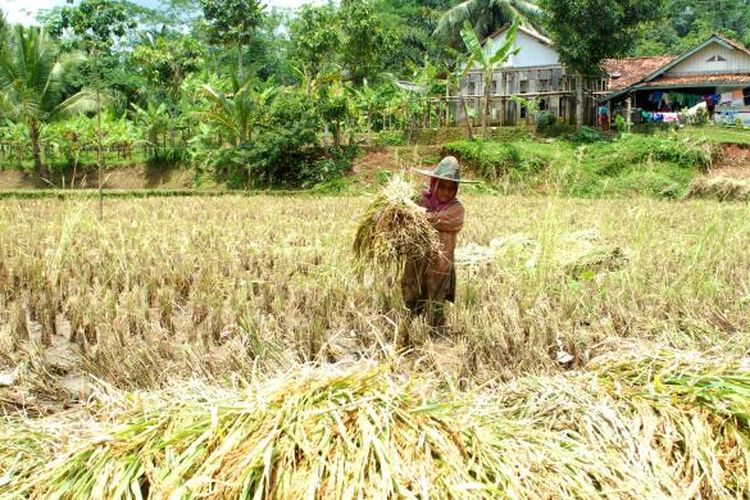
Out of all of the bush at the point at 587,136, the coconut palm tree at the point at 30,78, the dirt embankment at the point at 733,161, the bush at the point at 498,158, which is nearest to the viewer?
the dirt embankment at the point at 733,161

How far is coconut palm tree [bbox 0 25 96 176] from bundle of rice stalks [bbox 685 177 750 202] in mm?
16153

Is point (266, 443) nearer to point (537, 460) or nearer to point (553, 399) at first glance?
point (537, 460)

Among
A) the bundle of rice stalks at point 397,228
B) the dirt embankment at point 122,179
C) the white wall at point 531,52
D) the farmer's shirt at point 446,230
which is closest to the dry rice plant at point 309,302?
the farmer's shirt at point 446,230

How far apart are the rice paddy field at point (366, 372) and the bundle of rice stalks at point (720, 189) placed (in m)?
7.17

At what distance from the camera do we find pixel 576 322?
396 cm

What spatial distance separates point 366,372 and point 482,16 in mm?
26798

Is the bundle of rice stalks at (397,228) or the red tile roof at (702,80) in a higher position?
the red tile roof at (702,80)

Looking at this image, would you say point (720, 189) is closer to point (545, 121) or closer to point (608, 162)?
point (608, 162)

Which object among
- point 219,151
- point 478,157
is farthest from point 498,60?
point 219,151

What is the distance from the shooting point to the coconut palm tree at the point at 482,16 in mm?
26469

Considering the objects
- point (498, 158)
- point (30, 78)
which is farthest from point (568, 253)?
point (30, 78)

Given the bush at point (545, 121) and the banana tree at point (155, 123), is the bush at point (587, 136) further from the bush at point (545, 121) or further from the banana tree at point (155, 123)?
the banana tree at point (155, 123)

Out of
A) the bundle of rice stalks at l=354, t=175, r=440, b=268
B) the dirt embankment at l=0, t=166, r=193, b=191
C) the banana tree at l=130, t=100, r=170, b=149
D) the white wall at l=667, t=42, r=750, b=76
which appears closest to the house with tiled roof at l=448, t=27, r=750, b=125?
the white wall at l=667, t=42, r=750, b=76

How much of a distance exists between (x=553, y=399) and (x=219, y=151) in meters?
16.0
